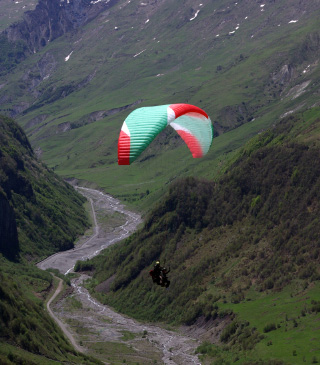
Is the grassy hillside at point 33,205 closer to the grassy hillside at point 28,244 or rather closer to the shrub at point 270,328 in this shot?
the grassy hillside at point 28,244

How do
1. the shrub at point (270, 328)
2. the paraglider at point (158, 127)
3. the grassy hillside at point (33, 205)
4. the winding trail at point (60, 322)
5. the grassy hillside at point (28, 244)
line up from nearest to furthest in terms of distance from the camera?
the paraglider at point (158, 127) → the grassy hillside at point (28, 244) → the shrub at point (270, 328) → the winding trail at point (60, 322) → the grassy hillside at point (33, 205)

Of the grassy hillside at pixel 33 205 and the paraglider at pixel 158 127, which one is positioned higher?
the paraglider at pixel 158 127

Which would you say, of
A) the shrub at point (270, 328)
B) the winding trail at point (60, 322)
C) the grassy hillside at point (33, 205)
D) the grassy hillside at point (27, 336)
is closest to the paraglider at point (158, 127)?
the grassy hillside at point (27, 336)

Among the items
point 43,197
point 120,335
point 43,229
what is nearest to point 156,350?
point 120,335

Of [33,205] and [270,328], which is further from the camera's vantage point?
[33,205]

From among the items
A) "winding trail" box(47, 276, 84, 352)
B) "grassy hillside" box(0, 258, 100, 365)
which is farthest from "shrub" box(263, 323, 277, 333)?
"winding trail" box(47, 276, 84, 352)

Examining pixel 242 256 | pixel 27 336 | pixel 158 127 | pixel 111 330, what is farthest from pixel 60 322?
pixel 158 127

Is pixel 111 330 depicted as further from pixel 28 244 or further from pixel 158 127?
pixel 28 244
